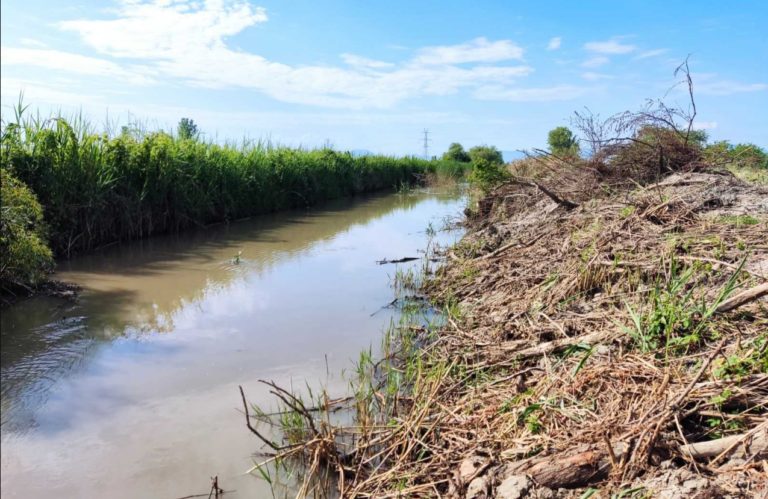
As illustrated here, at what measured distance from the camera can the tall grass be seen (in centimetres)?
749

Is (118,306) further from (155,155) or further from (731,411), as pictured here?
(731,411)

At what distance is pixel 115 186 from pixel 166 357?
5472mm

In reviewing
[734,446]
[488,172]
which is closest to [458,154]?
[488,172]

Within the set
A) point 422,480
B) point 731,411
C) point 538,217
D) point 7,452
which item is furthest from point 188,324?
point 538,217

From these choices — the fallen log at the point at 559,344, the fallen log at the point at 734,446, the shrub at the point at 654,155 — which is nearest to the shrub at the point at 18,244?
the fallen log at the point at 559,344

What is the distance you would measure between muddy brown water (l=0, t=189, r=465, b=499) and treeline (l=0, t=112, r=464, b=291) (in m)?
0.49

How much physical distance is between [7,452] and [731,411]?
12.2 feet

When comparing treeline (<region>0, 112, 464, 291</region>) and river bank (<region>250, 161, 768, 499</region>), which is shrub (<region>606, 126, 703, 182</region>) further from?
treeline (<region>0, 112, 464, 291</region>)

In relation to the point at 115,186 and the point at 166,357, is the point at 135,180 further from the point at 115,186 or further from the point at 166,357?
the point at 166,357

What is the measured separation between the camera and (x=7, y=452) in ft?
9.34

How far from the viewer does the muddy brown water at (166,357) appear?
9.11 feet

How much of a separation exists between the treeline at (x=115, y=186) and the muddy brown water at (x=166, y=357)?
1.60ft

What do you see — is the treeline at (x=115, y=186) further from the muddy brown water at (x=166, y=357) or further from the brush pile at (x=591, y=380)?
the brush pile at (x=591, y=380)

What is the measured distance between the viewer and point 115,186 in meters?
→ 8.64
